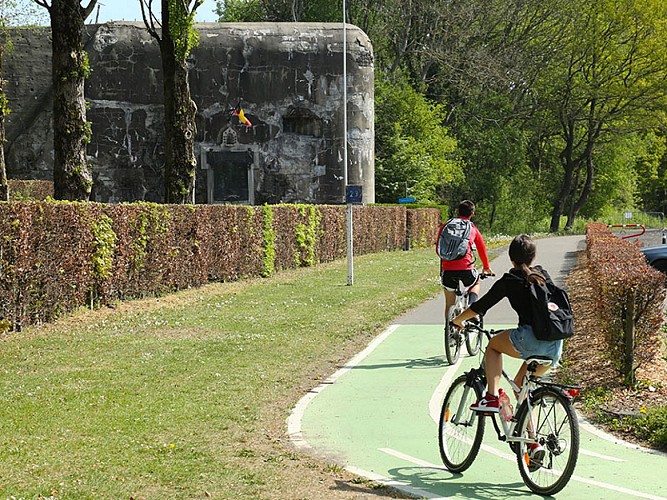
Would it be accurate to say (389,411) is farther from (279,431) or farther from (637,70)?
(637,70)

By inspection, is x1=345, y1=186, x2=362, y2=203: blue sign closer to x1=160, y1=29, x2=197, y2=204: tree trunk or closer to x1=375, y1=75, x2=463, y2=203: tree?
x1=160, y1=29, x2=197, y2=204: tree trunk

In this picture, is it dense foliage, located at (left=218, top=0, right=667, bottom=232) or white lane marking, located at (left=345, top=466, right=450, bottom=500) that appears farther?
dense foliage, located at (left=218, top=0, right=667, bottom=232)

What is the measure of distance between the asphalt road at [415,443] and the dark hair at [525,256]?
5.00ft

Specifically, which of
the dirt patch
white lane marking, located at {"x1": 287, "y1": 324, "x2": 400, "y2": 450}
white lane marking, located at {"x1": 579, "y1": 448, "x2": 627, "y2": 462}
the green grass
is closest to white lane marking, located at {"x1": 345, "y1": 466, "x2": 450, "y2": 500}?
the green grass

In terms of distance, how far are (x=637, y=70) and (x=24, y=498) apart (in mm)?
64333

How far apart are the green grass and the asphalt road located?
1.36 feet

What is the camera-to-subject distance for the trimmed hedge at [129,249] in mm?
15570

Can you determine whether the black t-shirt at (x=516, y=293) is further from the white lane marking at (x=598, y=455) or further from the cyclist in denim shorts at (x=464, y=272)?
the cyclist in denim shorts at (x=464, y=272)

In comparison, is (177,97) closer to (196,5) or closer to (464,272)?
(196,5)

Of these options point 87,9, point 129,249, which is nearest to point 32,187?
point 87,9

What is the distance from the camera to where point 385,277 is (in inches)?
1105

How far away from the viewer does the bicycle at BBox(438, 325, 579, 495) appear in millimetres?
6977

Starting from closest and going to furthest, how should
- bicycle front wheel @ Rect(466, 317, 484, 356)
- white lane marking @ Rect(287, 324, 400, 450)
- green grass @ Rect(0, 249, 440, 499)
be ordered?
green grass @ Rect(0, 249, 440, 499) → white lane marking @ Rect(287, 324, 400, 450) → bicycle front wheel @ Rect(466, 317, 484, 356)

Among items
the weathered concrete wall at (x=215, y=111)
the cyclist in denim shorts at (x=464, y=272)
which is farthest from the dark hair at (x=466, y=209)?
the weathered concrete wall at (x=215, y=111)
